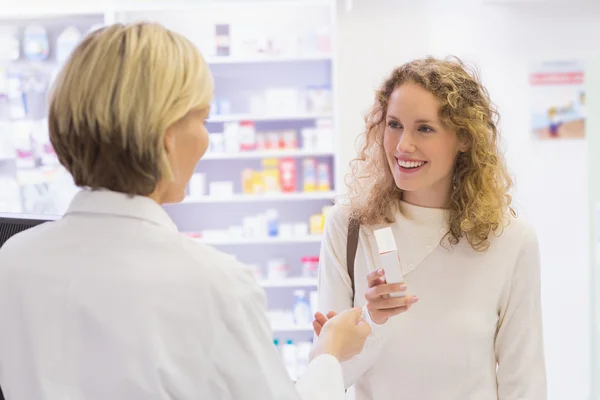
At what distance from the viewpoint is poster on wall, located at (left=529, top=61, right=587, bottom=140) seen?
4.64 m

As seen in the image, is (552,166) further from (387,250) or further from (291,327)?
(387,250)

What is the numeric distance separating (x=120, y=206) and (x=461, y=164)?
112cm

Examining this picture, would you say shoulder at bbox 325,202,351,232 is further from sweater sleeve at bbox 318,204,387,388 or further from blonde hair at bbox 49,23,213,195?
blonde hair at bbox 49,23,213,195

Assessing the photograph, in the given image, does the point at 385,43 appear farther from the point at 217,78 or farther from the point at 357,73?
the point at 217,78

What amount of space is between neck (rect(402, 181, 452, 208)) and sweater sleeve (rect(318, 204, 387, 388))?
189 mm

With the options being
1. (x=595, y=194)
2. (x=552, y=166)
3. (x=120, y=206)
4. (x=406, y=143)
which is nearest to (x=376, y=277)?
(x=406, y=143)

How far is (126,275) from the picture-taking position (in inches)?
36.4

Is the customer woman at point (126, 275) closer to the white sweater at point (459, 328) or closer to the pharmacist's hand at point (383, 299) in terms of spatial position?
the pharmacist's hand at point (383, 299)

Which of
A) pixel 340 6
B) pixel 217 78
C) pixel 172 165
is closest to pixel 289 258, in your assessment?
pixel 217 78

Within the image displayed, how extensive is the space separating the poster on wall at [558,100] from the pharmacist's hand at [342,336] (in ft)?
12.0

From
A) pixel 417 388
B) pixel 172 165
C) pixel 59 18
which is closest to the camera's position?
pixel 172 165

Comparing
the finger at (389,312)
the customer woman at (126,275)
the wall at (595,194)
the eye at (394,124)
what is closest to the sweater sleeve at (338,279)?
the finger at (389,312)

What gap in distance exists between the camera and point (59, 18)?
16.4 feet

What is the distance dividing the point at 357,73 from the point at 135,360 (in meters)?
4.39
